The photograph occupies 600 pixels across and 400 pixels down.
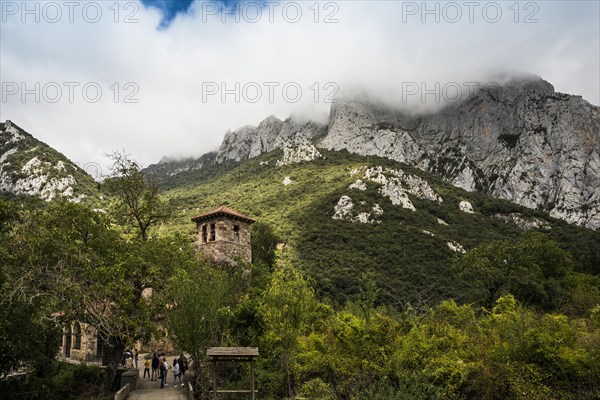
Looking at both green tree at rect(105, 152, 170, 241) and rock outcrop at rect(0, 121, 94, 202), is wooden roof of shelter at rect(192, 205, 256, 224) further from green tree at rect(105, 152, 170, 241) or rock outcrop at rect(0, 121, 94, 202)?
rock outcrop at rect(0, 121, 94, 202)

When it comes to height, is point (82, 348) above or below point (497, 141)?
below

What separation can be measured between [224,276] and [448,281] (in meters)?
37.1

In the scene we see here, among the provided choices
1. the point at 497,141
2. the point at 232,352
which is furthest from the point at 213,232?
the point at 497,141

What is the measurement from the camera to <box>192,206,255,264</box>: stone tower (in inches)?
1298

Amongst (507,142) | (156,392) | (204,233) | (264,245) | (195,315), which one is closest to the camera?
(195,315)

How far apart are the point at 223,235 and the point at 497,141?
101761 millimetres

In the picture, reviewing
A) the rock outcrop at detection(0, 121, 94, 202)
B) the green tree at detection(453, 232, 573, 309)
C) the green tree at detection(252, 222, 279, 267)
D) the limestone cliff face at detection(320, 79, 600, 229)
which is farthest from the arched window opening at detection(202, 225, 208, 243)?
the limestone cliff face at detection(320, 79, 600, 229)

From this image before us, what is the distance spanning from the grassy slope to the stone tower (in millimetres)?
8821

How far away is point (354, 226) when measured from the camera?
243 ft

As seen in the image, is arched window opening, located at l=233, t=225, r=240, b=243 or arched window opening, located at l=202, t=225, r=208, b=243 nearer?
arched window opening, located at l=233, t=225, r=240, b=243

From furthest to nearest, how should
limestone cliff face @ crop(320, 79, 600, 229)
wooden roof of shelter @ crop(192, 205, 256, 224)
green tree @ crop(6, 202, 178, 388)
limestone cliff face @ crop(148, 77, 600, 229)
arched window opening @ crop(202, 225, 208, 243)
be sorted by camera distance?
1. limestone cliff face @ crop(148, 77, 600, 229)
2. limestone cliff face @ crop(320, 79, 600, 229)
3. arched window opening @ crop(202, 225, 208, 243)
4. wooden roof of shelter @ crop(192, 205, 256, 224)
5. green tree @ crop(6, 202, 178, 388)

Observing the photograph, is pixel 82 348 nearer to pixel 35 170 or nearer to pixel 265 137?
pixel 35 170

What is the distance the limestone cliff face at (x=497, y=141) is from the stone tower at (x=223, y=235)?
77015mm

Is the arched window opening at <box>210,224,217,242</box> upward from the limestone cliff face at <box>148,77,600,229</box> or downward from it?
downward
